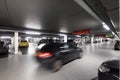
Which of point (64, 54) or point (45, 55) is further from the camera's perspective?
point (64, 54)

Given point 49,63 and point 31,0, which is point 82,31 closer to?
point 49,63

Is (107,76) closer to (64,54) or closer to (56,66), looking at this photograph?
(56,66)

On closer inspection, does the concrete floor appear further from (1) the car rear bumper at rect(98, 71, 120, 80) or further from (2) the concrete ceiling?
(2) the concrete ceiling

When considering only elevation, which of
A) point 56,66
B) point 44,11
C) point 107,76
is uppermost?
point 44,11

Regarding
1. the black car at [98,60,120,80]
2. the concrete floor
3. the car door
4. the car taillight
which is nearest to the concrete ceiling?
the car door

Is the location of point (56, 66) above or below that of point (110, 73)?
below

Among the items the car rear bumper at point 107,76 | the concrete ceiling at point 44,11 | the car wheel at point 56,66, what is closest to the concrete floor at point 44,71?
the car wheel at point 56,66

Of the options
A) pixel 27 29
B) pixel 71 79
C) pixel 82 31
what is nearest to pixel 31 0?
pixel 71 79

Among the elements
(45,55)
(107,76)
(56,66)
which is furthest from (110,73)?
(45,55)

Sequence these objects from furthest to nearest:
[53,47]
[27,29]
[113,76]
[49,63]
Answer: [27,29] → [53,47] → [49,63] → [113,76]

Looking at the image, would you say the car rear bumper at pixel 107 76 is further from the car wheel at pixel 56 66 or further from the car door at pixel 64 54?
the car door at pixel 64 54

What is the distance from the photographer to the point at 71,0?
3057 millimetres

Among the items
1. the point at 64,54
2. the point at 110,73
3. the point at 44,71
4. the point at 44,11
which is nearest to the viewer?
the point at 110,73

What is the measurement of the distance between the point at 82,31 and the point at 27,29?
6.31 m
